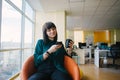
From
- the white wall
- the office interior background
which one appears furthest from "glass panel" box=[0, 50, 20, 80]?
the white wall

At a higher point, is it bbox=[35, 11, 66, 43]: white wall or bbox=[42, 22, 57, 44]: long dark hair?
bbox=[35, 11, 66, 43]: white wall

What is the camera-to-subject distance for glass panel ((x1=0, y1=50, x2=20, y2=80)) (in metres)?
2.81

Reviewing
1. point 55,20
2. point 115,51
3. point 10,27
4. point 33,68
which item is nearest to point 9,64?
point 10,27

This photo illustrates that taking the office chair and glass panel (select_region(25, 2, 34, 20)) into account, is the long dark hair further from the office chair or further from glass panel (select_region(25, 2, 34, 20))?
the office chair

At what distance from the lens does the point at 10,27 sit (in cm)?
323

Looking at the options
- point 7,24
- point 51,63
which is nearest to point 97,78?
point 51,63

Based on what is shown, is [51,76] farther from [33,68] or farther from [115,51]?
[115,51]

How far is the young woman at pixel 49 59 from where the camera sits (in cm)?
161

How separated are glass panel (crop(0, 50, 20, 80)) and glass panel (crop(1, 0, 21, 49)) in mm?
203

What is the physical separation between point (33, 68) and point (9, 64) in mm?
1750

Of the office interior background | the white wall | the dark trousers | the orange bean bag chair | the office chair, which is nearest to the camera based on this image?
the dark trousers

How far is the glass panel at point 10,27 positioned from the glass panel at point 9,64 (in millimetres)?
203

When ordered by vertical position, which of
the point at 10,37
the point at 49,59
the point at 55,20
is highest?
the point at 55,20

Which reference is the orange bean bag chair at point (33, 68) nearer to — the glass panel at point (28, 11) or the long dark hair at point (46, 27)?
the long dark hair at point (46, 27)
